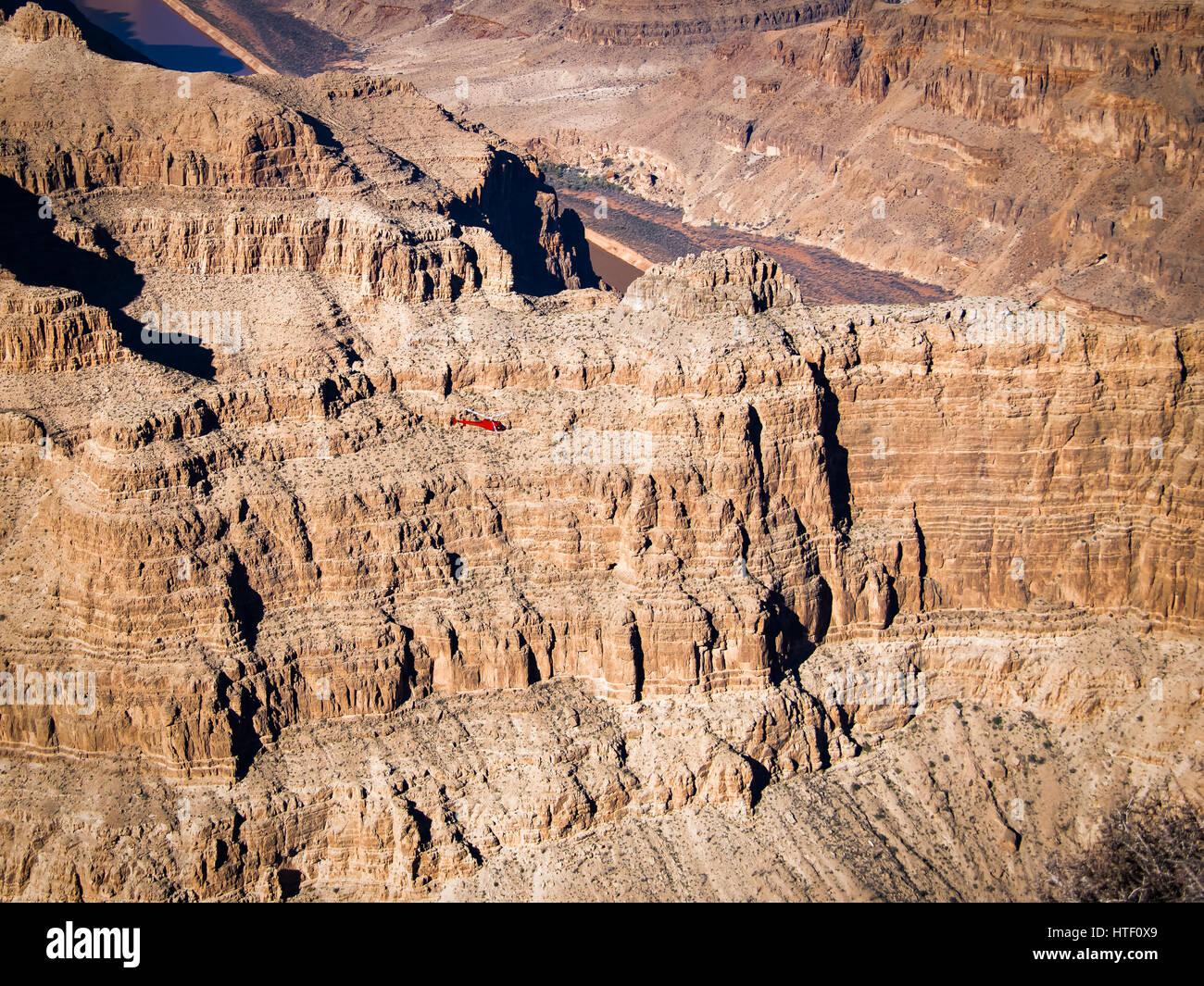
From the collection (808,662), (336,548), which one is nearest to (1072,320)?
(808,662)

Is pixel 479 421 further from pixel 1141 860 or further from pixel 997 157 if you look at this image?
pixel 997 157

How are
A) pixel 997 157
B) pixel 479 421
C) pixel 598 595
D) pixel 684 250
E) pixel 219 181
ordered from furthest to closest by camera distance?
pixel 684 250 < pixel 997 157 < pixel 219 181 < pixel 479 421 < pixel 598 595

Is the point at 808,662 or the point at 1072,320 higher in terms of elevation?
the point at 1072,320

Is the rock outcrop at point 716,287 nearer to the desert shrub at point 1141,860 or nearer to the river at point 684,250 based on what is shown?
the desert shrub at point 1141,860

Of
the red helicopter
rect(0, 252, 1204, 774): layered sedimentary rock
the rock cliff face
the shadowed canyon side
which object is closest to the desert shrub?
the shadowed canyon side

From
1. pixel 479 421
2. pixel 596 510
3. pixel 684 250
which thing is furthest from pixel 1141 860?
pixel 684 250

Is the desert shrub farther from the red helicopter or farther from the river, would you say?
the river
